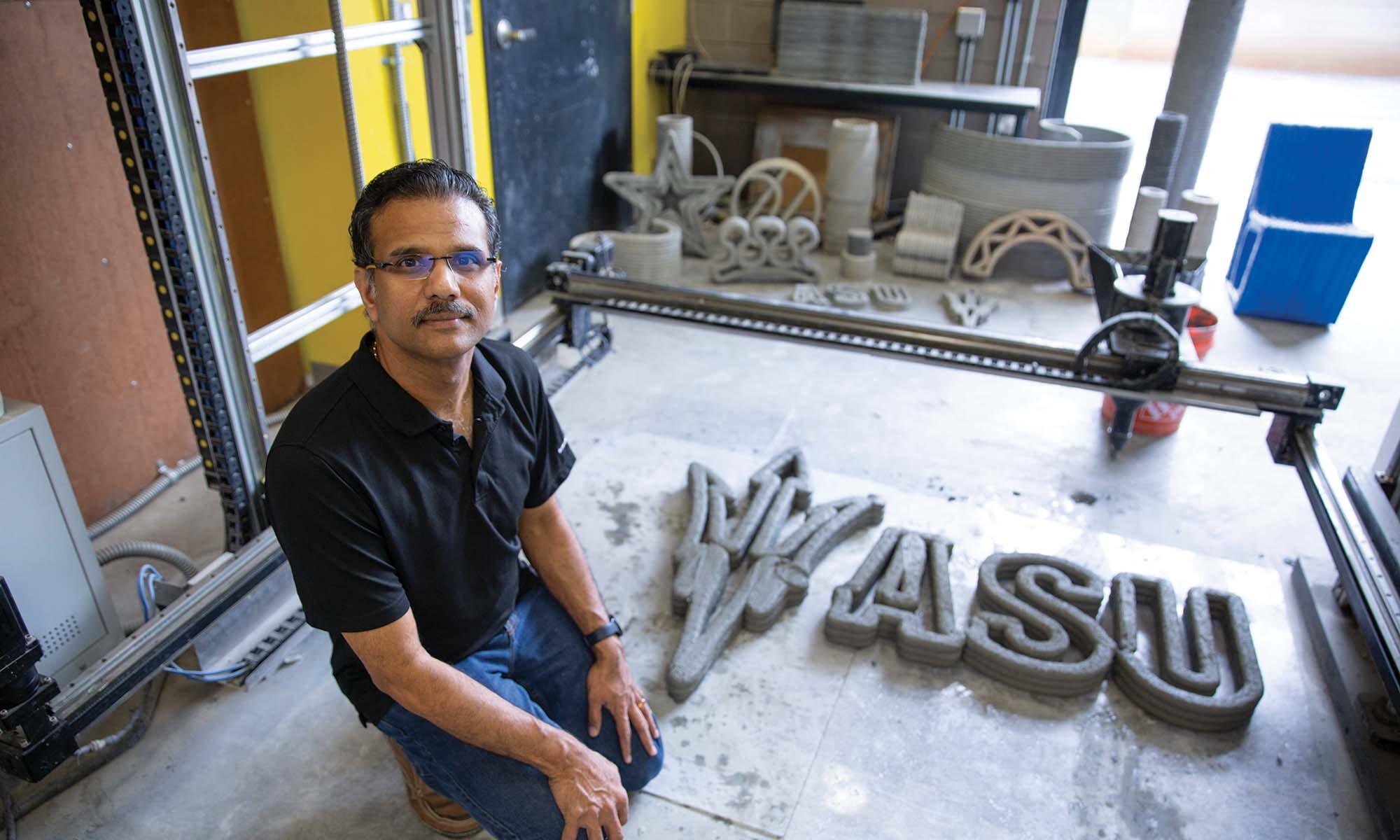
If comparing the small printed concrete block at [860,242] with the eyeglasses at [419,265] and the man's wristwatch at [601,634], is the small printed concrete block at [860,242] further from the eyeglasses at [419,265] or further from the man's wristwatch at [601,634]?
the eyeglasses at [419,265]

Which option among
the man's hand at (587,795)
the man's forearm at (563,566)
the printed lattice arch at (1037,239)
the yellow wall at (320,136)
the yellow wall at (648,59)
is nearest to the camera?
the man's hand at (587,795)

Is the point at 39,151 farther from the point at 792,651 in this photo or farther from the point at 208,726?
the point at 792,651

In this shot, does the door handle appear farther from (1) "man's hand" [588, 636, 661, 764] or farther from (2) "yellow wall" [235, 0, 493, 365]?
(1) "man's hand" [588, 636, 661, 764]

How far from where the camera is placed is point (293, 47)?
252 centimetres

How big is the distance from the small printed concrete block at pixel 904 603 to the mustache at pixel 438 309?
4.60 ft

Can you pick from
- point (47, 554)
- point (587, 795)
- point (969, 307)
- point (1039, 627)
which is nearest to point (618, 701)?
point (587, 795)

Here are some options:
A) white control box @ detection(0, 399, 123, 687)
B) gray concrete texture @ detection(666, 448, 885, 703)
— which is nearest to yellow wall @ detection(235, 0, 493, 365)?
white control box @ detection(0, 399, 123, 687)

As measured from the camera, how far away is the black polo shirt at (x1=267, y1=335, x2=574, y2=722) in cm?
149

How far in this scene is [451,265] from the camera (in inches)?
60.7

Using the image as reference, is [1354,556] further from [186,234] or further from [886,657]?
[186,234]

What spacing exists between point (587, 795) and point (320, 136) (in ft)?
8.81

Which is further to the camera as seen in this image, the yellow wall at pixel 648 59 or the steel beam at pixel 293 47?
the yellow wall at pixel 648 59

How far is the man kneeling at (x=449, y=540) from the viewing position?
1514mm

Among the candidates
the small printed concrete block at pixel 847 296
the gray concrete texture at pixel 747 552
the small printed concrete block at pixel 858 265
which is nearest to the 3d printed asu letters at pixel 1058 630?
the gray concrete texture at pixel 747 552
